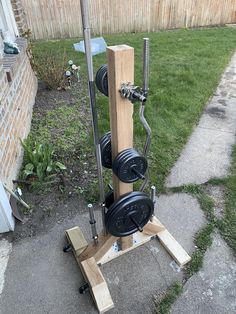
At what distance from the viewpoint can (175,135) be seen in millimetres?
3199

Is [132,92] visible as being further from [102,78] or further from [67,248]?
[67,248]

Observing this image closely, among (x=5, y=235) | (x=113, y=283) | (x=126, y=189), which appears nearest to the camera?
(x=126, y=189)

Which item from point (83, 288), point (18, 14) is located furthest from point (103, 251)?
point (18, 14)

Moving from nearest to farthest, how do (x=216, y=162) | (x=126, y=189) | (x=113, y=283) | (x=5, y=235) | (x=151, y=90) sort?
(x=126, y=189) < (x=113, y=283) < (x=5, y=235) < (x=216, y=162) < (x=151, y=90)

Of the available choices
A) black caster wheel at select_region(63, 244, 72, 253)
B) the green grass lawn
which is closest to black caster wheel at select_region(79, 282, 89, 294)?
black caster wheel at select_region(63, 244, 72, 253)

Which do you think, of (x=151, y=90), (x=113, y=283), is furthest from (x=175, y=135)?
(x=113, y=283)

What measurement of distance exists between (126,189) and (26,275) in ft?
3.03

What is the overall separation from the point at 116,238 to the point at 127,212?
0.34m

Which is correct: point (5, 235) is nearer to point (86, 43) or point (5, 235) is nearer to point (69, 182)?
point (69, 182)

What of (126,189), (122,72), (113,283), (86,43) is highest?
(86,43)

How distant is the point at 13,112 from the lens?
102 inches

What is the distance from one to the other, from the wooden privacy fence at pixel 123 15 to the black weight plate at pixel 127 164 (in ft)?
23.2

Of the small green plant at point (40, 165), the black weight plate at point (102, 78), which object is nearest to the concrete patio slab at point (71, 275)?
the small green plant at point (40, 165)

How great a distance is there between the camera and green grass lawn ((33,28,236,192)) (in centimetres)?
305
